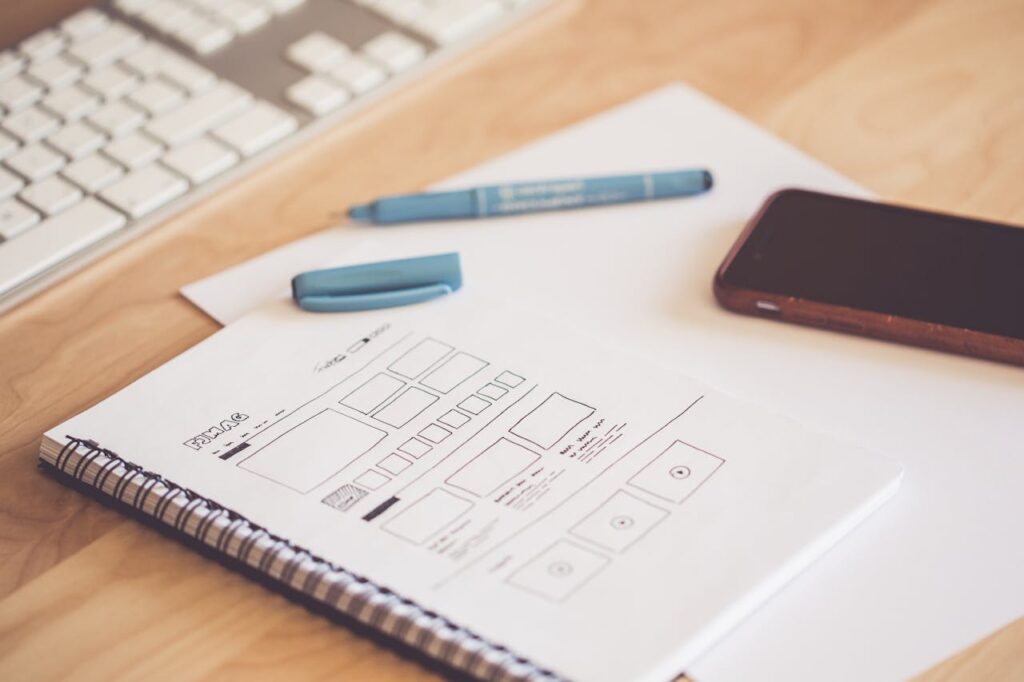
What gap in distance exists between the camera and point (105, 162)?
72 centimetres

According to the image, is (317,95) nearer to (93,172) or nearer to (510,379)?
(93,172)

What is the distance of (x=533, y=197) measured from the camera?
2.39 ft

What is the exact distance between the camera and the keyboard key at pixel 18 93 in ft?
2.49

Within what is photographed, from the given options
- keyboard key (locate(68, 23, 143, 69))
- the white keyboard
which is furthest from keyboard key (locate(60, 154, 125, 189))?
keyboard key (locate(68, 23, 143, 69))

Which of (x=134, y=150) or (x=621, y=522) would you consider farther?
(x=134, y=150)

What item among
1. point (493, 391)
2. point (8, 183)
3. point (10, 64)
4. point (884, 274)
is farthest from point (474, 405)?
point (10, 64)

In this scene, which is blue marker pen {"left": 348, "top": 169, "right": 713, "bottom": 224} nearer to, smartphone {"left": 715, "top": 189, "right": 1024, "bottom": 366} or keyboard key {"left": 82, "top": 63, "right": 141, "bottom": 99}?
smartphone {"left": 715, "top": 189, "right": 1024, "bottom": 366}

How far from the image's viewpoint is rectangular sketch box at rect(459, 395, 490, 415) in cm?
58

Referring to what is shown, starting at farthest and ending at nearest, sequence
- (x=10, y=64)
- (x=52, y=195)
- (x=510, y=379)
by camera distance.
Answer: (x=10, y=64)
(x=52, y=195)
(x=510, y=379)

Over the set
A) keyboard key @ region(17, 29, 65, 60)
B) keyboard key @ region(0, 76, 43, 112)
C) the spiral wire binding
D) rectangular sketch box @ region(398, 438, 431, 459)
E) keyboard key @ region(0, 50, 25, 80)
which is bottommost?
the spiral wire binding

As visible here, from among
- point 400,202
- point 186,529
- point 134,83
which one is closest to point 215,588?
point 186,529

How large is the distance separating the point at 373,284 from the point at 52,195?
213mm

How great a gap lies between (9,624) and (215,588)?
0.30ft

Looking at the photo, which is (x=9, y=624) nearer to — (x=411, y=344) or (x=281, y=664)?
(x=281, y=664)
